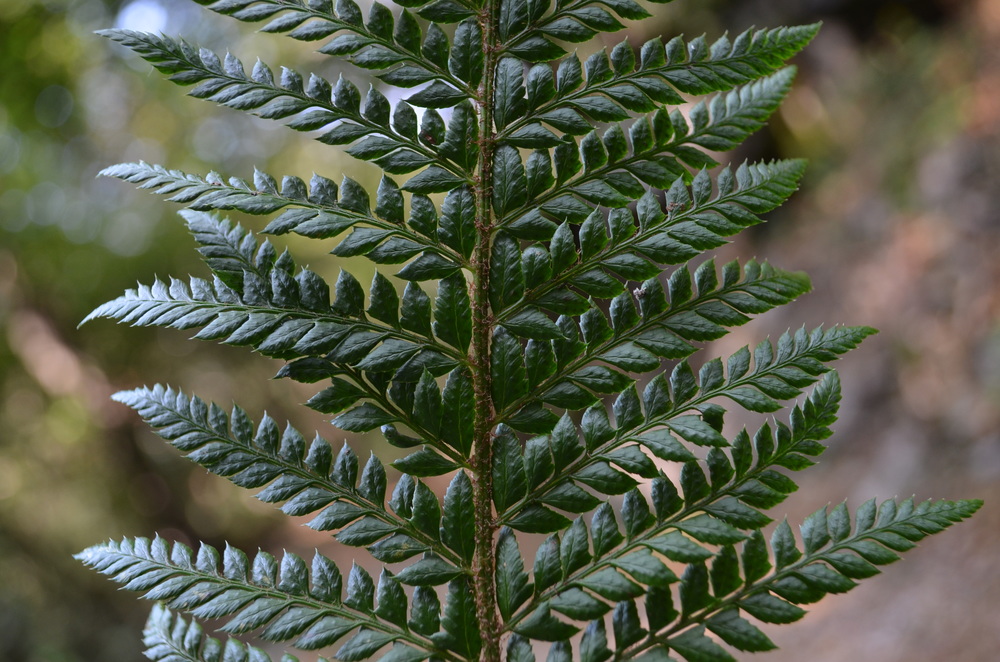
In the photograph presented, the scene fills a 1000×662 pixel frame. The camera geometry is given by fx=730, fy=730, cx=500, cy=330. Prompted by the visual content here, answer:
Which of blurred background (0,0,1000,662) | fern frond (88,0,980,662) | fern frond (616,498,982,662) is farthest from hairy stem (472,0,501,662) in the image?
blurred background (0,0,1000,662)

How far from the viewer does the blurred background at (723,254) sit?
13.8 ft

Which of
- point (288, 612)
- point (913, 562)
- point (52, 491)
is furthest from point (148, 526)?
point (288, 612)

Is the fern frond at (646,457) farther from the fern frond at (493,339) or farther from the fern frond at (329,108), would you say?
the fern frond at (329,108)

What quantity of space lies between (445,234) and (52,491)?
27.3ft

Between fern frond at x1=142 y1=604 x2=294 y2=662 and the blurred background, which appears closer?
fern frond at x1=142 y1=604 x2=294 y2=662

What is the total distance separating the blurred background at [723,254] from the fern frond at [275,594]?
3479mm

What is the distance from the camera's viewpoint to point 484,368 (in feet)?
2.99

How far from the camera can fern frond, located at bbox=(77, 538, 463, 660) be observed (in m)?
0.84

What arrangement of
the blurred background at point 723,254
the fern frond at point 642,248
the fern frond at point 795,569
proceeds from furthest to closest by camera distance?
Result: the blurred background at point 723,254, the fern frond at point 642,248, the fern frond at point 795,569

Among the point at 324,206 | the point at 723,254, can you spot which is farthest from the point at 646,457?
the point at 723,254

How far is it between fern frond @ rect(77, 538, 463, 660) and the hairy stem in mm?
67

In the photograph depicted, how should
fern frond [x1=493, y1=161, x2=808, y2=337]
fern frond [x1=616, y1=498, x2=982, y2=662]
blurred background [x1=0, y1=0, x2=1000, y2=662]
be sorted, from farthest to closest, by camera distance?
blurred background [x1=0, y1=0, x2=1000, y2=662] → fern frond [x1=493, y1=161, x2=808, y2=337] → fern frond [x1=616, y1=498, x2=982, y2=662]

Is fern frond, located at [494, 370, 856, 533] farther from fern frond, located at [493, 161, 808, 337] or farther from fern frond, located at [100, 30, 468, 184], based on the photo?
fern frond, located at [100, 30, 468, 184]

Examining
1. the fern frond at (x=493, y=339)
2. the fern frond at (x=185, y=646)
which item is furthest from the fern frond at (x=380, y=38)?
the fern frond at (x=185, y=646)
